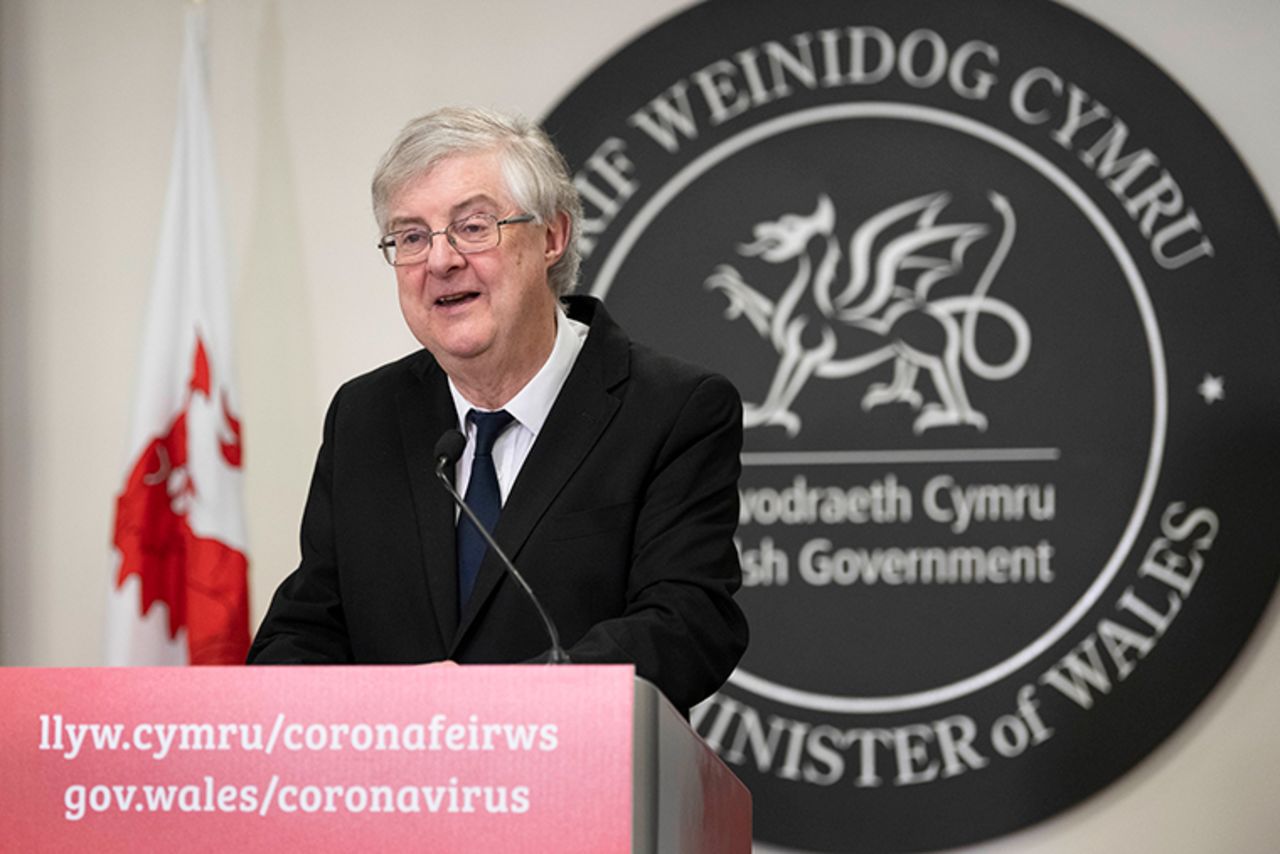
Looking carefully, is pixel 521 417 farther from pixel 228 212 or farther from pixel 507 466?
pixel 228 212

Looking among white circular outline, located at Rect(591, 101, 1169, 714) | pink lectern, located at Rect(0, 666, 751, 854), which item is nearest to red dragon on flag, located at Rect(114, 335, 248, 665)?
white circular outline, located at Rect(591, 101, 1169, 714)

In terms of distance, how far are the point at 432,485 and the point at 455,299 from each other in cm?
25

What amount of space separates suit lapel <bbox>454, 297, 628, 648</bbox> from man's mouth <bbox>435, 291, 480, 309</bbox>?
0.18 metres

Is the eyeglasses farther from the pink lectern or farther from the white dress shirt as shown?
the pink lectern

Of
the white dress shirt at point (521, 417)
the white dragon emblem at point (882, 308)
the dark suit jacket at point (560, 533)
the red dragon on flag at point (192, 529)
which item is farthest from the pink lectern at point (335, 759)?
the white dragon emblem at point (882, 308)

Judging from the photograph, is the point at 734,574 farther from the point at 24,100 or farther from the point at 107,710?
the point at 24,100

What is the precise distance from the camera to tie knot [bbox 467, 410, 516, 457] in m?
2.41

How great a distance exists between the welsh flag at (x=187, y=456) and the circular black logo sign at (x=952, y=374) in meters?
0.86

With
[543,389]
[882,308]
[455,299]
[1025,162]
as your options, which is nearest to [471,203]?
[455,299]

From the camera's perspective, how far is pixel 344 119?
415cm

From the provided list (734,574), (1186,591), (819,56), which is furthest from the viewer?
(819,56)

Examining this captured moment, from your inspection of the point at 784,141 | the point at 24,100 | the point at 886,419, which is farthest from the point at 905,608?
the point at 24,100

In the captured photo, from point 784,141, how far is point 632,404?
67.2 inches

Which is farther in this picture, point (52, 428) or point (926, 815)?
point (52, 428)
